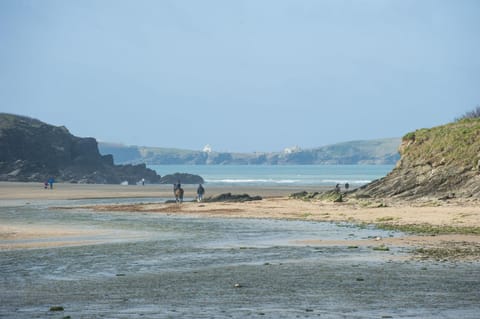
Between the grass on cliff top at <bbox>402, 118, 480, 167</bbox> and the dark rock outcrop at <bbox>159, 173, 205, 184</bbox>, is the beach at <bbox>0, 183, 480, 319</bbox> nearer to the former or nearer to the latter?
the grass on cliff top at <bbox>402, 118, 480, 167</bbox>

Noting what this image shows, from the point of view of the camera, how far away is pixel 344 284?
20.8 metres

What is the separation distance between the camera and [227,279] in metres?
22.0

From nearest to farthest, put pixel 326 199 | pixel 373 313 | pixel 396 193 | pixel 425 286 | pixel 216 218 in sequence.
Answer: pixel 373 313 → pixel 425 286 → pixel 216 218 → pixel 396 193 → pixel 326 199

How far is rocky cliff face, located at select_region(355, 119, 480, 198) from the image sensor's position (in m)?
50.7

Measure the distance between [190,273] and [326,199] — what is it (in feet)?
120

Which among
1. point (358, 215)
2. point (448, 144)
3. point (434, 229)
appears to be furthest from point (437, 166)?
point (434, 229)

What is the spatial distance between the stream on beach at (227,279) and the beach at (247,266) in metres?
0.03

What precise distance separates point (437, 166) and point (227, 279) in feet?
114

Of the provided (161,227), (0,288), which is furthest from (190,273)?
(161,227)

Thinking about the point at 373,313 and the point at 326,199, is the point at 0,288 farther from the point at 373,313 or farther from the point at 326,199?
the point at 326,199

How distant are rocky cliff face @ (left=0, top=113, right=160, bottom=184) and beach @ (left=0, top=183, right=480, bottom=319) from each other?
297ft

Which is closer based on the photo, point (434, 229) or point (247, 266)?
point (247, 266)

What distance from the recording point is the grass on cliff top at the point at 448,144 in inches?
2063

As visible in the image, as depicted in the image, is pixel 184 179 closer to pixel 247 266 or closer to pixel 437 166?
pixel 437 166
